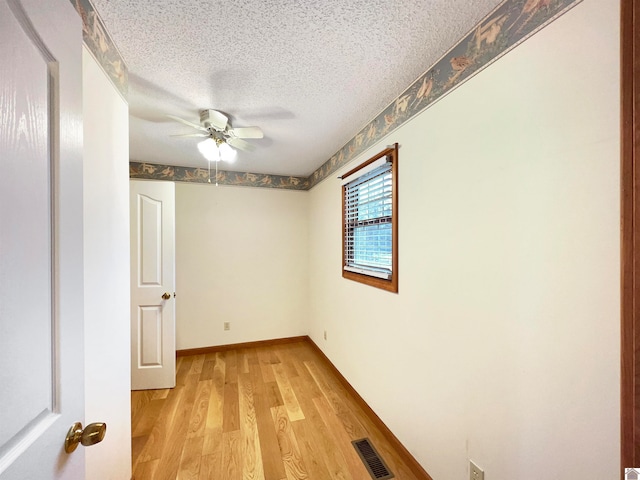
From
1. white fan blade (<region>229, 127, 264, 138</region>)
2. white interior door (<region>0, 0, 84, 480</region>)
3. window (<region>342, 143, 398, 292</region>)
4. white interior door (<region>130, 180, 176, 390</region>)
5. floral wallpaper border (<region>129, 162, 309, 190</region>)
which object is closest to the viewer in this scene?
white interior door (<region>0, 0, 84, 480</region>)

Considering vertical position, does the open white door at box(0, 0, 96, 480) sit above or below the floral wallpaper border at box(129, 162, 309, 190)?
below

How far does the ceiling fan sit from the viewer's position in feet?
5.72

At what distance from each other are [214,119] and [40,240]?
1.51m

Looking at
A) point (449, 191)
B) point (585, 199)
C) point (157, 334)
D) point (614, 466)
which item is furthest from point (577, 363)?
point (157, 334)

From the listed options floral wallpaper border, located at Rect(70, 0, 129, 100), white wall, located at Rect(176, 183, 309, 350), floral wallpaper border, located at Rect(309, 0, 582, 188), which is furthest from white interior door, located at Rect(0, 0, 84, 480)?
white wall, located at Rect(176, 183, 309, 350)

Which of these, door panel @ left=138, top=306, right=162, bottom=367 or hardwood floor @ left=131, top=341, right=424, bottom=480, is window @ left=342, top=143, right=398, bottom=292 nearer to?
hardwood floor @ left=131, top=341, right=424, bottom=480

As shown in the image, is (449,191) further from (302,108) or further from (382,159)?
(302,108)

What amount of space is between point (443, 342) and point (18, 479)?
1.46 m

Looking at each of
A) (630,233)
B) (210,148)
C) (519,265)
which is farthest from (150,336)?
(630,233)

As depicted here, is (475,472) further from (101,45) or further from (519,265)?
(101,45)

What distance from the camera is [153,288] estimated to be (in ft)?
7.74

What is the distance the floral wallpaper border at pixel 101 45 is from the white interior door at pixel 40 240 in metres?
0.39

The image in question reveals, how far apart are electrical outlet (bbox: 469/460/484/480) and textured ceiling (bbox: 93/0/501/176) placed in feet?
6.45

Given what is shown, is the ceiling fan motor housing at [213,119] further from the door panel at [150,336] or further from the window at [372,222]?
the door panel at [150,336]
